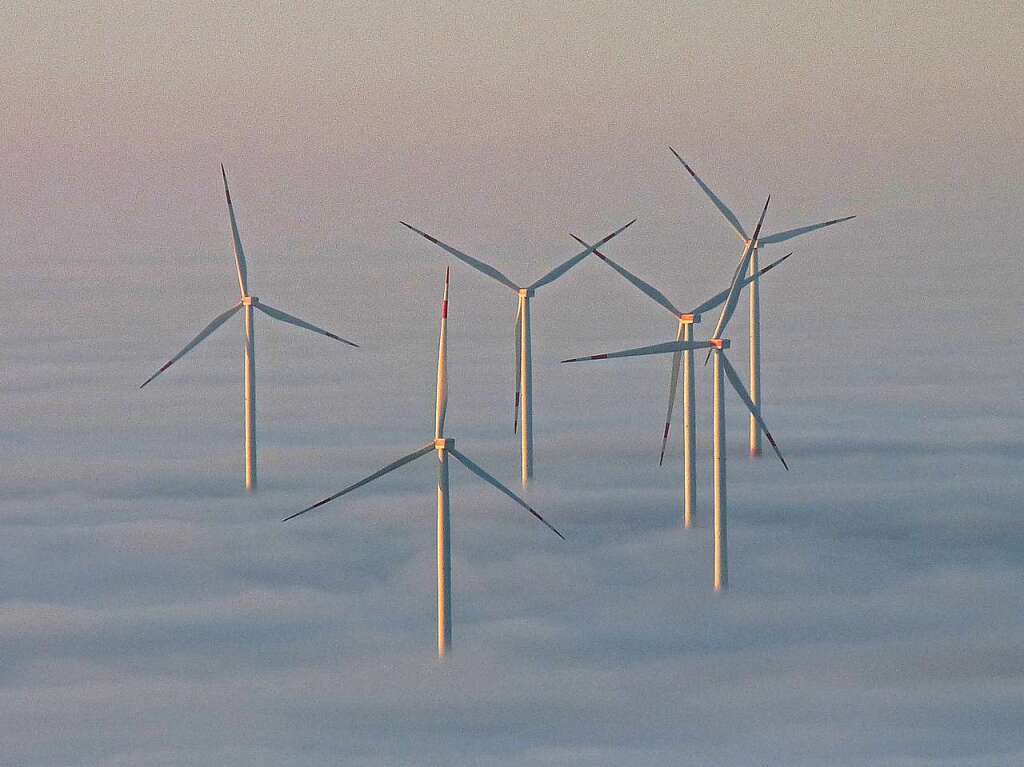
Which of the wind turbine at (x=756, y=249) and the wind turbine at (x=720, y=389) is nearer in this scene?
the wind turbine at (x=720, y=389)

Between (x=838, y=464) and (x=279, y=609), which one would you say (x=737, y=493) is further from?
(x=279, y=609)

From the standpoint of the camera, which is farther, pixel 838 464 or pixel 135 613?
pixel 838 464

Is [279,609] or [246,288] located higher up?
[246,288]

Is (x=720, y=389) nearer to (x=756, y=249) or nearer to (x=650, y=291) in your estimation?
(x=650, y=291)

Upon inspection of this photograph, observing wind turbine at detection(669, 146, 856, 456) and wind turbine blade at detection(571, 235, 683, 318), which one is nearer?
wind turbine blade at detection(571, 235, 683, 318)

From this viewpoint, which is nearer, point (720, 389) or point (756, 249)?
point (720, 389)

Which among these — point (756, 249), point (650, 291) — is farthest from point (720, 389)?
point (756, 249)

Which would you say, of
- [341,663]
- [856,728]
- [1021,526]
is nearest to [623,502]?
[1021,526]

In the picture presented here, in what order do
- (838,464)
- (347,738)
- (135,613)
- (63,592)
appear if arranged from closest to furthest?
(347,738) → (135,613) → (63,592) → (838,464)

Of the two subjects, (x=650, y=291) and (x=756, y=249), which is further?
(x=756, y=249)

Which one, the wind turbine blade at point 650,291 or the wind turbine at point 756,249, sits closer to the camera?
the wind turbine blade at point 650,291

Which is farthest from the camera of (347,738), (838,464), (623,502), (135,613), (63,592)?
(838,464)
